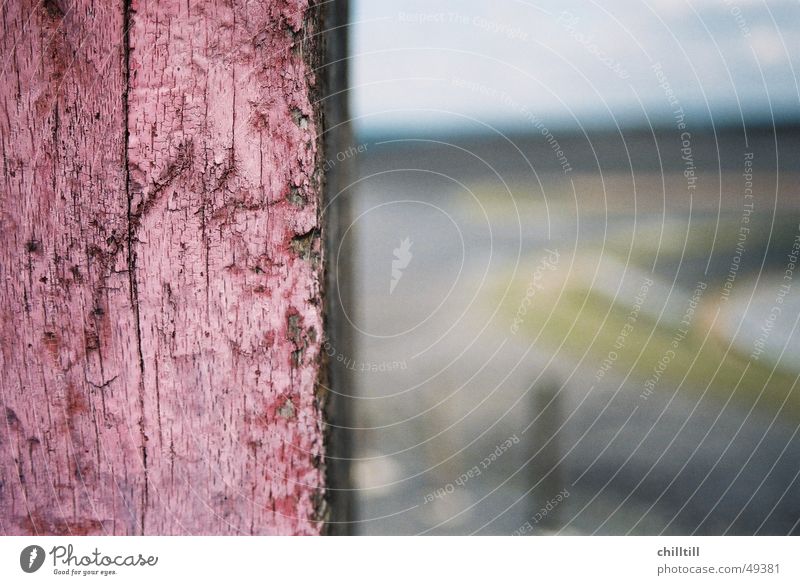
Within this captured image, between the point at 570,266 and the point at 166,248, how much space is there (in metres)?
0.45

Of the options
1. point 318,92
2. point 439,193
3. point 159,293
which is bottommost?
point 159,293

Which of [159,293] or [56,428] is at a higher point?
[159,293]

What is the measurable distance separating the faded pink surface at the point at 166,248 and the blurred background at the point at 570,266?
7 cm

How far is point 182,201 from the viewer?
0.56m

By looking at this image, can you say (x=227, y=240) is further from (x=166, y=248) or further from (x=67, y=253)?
(x=67, y=253)

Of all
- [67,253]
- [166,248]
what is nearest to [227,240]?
[166,248]

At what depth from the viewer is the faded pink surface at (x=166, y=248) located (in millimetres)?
557

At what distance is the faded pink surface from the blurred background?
0.07 meters

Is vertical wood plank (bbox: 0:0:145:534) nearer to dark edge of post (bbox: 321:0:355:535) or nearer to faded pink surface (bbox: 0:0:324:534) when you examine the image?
faded pink surface (bbox: 0:0:324:534)

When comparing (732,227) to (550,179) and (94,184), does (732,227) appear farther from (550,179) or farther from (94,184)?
(94,184)

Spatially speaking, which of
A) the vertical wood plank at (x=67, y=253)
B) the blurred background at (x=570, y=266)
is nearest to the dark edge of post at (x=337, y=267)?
the blurred background at (x=570, y=266)

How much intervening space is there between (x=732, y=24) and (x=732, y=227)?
23 cm

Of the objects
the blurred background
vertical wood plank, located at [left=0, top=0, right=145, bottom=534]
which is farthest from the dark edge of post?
vertical wood plank, located at [left=0, top=0, right=145, bottom=534]
